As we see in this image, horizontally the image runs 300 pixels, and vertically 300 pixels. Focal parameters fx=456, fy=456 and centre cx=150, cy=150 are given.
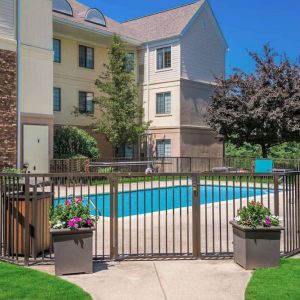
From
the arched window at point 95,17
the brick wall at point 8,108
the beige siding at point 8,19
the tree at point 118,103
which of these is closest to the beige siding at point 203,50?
the tree at point 118,103

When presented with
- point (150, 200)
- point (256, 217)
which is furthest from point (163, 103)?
point (256, 217)

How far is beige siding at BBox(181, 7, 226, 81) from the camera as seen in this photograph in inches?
1188

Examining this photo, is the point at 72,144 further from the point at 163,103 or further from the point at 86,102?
the point at 163,103

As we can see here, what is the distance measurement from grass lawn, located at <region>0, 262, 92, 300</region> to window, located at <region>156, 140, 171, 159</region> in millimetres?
23563

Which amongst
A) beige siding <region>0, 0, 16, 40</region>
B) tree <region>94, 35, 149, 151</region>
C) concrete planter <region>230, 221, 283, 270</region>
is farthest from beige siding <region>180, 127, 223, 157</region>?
concrete planter <region>230, 221, 283, 270</region>

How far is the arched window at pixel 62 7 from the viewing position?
27.1m

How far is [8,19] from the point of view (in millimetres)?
19844

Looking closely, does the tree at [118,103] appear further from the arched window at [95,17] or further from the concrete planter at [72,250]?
the concrete planter at [72,250]

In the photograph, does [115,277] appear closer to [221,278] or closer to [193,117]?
[221,278]

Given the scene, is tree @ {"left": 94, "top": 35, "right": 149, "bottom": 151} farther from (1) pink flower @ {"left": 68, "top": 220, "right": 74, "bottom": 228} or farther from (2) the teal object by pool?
(1) pink flower @ {"left": 68, "top": 220, "right": 74, "bottom": 228}

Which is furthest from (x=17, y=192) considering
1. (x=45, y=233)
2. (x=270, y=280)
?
(x=270, y=280)

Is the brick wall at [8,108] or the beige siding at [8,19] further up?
the beige siding at [8,19]

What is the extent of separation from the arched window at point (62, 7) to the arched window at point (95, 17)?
4.17 feet

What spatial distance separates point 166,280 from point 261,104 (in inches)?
826
